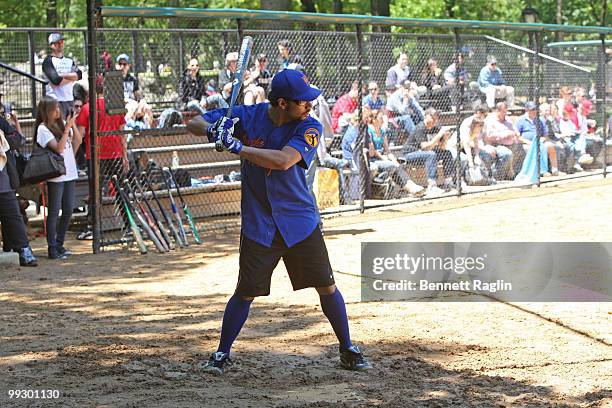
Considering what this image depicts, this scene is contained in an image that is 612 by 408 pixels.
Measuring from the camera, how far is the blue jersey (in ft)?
20.8

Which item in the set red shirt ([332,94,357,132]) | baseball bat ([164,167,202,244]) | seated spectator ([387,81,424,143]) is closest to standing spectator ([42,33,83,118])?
baseball bat ([164,167,202,244])

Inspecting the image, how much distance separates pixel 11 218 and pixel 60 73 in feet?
12.6

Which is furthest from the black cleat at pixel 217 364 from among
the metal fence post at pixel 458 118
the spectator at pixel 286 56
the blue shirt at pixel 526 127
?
the blue shirt at pixel 526 127

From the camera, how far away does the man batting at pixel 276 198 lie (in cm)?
630

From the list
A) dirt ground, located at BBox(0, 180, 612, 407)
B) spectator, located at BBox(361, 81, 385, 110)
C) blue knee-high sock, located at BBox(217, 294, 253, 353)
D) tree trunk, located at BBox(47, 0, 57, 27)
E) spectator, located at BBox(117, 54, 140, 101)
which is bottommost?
dirt ground, located at BBox(0, 180, 612, 407)

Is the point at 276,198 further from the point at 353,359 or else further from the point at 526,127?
the point at 526,127

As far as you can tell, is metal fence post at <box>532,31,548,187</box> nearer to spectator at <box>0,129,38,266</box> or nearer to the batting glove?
spectator at <box>0,129,38,266</box>

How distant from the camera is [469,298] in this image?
925 centimetres

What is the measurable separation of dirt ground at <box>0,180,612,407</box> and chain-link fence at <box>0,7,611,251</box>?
1641mm

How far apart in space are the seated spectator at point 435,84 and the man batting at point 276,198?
421 inches

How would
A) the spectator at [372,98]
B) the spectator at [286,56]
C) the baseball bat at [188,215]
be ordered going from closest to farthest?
the baseball bat at [188,215] → the spectator at [286,56] → the spectator at [372,98]

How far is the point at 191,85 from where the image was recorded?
48.1 feet

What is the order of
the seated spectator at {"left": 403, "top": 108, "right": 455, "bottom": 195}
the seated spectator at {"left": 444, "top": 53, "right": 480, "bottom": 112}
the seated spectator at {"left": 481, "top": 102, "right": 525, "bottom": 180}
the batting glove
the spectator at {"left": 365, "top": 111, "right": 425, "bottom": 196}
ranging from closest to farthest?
the batting glove
the spectator at {"left": 365, "top": 111, "right": 425, "bottom": 196}
the seated spectator at {"left": 444, "top": 53, "right": 480, "bottom": 112}
the seated spectator at {"left": 403, "top": 108, "right": 455, "bottom": 195}
the seated spectator at {"left": 481, "top": 102, "right": 525, "bottom": 180}

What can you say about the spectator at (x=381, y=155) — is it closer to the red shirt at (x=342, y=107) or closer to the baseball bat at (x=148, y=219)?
the red shirt at (x=342, y=107)
